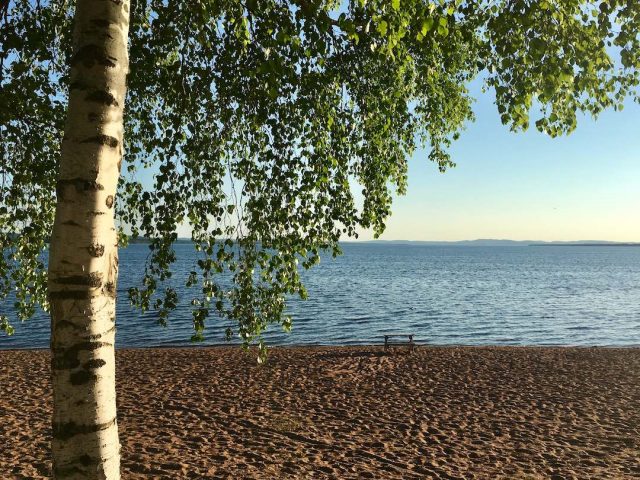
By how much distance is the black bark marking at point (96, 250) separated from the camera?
10.2ft

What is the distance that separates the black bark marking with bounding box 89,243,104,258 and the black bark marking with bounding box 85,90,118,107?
874mm

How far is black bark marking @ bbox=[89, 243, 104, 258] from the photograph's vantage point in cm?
312

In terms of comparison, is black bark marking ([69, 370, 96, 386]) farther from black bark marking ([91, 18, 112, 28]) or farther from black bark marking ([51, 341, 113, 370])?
black bark marking ([91, 18, 112, 28])

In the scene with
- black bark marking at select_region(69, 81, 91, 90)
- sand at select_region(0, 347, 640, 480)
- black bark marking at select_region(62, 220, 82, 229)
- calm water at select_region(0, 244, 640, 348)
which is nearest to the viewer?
black bark marking at select_region(62, 220, 82, 229)

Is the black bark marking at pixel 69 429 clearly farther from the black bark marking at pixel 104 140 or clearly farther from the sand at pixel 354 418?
the sand at pixel 354 418

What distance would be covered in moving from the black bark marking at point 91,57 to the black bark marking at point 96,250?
43.3 inches

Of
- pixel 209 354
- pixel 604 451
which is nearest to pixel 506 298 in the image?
pixel 209 354

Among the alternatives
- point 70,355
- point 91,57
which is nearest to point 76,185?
point 91,57

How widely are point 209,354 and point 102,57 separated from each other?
71.5 feet

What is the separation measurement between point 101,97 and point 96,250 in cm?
93

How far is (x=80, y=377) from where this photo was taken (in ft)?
10.2

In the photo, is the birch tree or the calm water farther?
the calm water

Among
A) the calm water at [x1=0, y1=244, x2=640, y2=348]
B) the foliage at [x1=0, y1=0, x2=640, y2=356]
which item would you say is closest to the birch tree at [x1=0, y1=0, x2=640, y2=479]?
the foliage at [x1=0, y1=0, x2=640, y2=356]

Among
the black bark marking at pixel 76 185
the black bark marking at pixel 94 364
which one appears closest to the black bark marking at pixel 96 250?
the black bark marking at pixel 76 185
